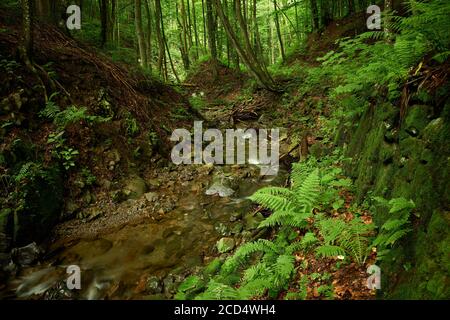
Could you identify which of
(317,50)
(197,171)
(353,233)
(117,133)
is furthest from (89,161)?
(317,50)

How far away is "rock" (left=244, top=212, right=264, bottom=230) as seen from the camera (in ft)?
21.2

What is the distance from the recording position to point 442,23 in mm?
3570

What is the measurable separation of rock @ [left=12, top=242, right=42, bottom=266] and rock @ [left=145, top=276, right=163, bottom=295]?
7.92 ft

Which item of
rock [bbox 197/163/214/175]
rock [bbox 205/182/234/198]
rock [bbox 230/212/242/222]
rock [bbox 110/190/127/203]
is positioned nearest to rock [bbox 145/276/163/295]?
rock [bbox 230/212/242/222]

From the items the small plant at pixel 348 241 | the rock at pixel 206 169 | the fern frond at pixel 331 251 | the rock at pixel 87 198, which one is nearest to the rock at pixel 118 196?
the rock at pixel 87 198

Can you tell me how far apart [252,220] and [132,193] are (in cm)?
339

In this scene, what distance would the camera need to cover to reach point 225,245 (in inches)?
234

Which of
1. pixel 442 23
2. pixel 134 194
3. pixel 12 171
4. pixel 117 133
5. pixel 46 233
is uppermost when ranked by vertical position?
pixel 442 23

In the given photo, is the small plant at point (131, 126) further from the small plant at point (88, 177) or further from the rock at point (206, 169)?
the rock at point (206, 169)

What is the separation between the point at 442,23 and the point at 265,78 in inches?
446

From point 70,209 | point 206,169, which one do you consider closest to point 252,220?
point 206,169

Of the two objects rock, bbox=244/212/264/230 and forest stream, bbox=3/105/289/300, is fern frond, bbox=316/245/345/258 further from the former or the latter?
rock, bbox=244/212/264/230

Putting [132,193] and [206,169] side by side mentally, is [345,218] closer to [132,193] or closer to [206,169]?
[132,193]

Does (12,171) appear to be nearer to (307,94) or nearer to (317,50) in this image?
(307,94)
